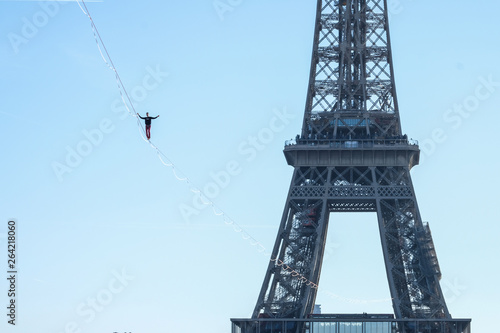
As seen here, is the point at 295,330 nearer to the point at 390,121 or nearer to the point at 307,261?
the point at 307,261

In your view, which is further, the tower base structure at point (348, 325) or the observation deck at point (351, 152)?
the observation deck at point (351, 152)

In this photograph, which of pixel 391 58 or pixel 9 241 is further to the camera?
pixel 391 58

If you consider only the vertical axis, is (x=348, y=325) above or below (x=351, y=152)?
below

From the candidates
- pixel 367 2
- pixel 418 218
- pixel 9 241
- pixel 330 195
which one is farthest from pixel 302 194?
pixel 9 241

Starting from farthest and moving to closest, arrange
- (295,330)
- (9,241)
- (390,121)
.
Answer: (390,121) < (295,330) < (9,241)
